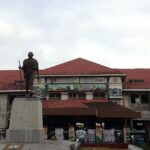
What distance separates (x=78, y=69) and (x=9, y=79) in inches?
310

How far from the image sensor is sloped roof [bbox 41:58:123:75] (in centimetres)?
4128

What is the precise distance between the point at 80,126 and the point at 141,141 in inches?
240

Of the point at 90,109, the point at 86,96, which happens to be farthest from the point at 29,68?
the point at 86,96

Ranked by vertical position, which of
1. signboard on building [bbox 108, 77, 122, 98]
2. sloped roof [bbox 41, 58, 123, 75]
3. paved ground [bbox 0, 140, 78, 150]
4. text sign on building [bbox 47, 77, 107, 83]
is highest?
sloped roof [bbox 41, 58, 123, 75]

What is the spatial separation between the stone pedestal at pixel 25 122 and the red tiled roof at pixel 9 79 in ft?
78.1

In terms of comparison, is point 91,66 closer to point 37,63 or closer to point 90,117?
point 90,117

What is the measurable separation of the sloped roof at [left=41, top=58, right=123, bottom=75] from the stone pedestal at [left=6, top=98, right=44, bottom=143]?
2259 cm

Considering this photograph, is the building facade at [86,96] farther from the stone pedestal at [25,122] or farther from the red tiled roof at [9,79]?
the stone pedestal at [25,122]

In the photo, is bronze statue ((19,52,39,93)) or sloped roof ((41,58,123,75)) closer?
bronze statue ((19,52,39,93))

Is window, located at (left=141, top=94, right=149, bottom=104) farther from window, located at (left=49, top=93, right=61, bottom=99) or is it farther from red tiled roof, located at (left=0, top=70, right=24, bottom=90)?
red tiled roof, located at (left=0, top=70, right=24, bottom=90)

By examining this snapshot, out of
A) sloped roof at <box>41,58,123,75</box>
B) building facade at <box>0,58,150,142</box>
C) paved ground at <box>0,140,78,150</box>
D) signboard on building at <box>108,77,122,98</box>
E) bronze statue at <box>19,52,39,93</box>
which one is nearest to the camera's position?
paved ground at <box>0,140,78,150</box>

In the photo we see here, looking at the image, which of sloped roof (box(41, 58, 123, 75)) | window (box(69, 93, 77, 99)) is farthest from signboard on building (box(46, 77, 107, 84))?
window (box(69, 93, 77, 99))

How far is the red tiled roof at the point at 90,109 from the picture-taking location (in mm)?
36000

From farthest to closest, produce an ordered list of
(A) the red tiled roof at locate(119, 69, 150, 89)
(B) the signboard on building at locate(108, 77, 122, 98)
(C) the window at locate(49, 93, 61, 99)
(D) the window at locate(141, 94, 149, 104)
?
(D) the window at locate(141, 94, 149, 104) → (A) the red tiled roof at locate(119, 69, 150, 89) → (C) the window at locate(49, 93, 61, 99) → (B) the signboard on building at locate(108, 77, 122, 98)
